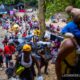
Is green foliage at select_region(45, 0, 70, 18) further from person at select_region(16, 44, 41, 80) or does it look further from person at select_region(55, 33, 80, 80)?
person at select_region(55, 33, 80, 80)

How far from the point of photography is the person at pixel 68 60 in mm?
3449

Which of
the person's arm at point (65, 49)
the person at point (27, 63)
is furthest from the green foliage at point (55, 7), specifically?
the person's arm at point (65, 49)

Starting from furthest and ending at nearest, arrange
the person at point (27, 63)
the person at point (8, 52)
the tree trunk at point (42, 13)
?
1. the tree trunk at point (42, 13)
2. the person at point (8, 52)
3. the person at point (27, 63)

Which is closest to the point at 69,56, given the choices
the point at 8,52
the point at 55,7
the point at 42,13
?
the point at 8,52

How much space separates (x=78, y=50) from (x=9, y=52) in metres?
12.3

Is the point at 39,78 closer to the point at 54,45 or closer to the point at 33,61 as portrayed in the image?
the point at 33,61

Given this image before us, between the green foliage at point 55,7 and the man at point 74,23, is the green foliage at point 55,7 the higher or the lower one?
the lower one

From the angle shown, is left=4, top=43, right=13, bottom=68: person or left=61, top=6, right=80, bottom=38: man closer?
left=61, top=6, right=80, bottom=38: man

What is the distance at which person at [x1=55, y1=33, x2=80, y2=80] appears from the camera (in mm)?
3449

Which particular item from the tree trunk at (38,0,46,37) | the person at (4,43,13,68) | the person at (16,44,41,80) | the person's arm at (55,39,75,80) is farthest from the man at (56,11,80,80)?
the tree trunk at (38,0,46,37)

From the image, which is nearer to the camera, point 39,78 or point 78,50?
point 78,50

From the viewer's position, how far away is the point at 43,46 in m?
17.2

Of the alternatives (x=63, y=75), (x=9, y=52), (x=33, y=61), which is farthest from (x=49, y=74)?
(x=63, y=75)

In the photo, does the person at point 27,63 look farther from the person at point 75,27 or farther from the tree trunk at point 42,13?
the tree trunk at point 42,13
